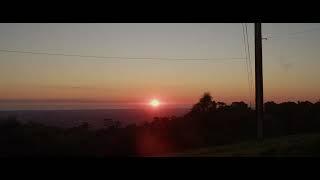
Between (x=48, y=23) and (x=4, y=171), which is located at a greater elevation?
(x=48, y=23)

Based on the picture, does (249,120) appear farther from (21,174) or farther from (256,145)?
(21,174)

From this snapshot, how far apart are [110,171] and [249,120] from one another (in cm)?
1451

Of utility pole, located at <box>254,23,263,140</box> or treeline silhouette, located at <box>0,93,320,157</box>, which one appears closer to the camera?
utility pole, located at <box>254,23,263,140</box>

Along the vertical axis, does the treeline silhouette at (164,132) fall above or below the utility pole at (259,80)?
below

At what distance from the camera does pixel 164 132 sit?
17109mm

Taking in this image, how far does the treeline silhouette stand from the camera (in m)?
15.2

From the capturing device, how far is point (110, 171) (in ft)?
12.0

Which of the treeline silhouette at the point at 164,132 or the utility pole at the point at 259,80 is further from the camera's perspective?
the treeline silhouette at the point at 164,132

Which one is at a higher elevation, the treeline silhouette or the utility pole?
the utility pole

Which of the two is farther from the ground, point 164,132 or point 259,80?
point 259,80

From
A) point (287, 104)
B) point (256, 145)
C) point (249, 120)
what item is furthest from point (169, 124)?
point (256, 145)

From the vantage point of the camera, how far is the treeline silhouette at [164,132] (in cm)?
1520

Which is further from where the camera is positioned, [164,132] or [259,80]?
[164,132]
